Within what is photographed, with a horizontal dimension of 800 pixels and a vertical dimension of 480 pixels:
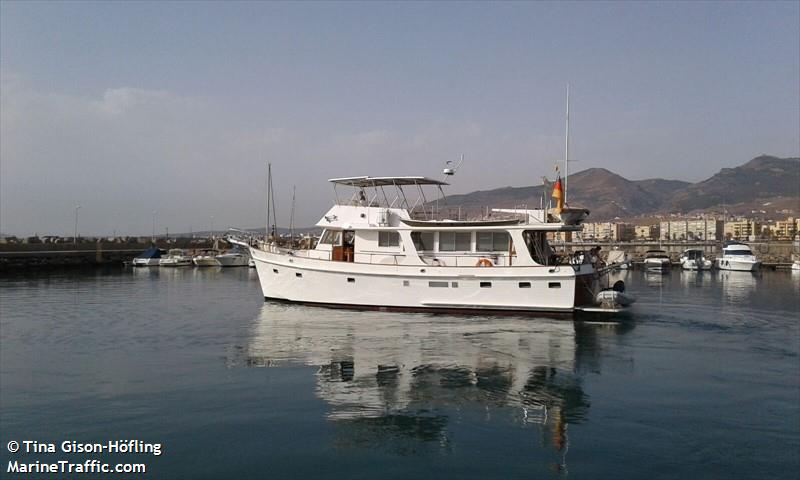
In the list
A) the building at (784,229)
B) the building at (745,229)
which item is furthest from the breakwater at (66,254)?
the building at (745,229)

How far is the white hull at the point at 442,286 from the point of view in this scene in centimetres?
1975

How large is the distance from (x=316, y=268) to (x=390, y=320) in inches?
168

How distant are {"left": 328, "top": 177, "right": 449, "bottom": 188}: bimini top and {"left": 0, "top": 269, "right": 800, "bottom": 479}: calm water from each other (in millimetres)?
5388

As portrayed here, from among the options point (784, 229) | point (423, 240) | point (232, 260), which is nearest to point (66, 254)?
point (232, 260)

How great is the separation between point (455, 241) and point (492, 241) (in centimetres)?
140

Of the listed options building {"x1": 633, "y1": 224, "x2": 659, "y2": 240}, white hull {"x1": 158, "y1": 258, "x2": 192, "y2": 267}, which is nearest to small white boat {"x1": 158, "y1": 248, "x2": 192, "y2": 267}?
white hull {"x1": 158, "y1": 258, "x2": 192, "y2": 267}

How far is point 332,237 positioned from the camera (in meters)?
22.7

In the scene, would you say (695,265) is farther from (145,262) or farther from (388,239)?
(145,262)

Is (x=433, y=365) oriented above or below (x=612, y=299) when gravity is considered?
below

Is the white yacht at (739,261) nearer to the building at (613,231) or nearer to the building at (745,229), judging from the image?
the building at (745,229)

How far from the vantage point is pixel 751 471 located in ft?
24.7

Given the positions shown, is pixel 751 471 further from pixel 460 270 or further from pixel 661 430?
pixel 460 270

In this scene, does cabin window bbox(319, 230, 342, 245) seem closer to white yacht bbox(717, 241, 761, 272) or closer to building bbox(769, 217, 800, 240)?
white yacht bbox(717, 241, 761, 272)

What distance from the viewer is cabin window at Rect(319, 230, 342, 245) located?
22.5m
